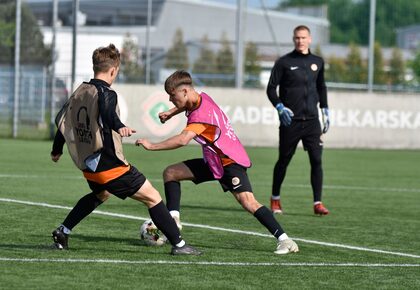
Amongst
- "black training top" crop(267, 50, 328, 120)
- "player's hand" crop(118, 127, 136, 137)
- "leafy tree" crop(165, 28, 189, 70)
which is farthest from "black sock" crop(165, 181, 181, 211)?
"leafy tree" crop(165, 28, 189, 70)

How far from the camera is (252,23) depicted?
77750mm

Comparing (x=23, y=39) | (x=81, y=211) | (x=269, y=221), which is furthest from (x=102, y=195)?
(x=23, y=39)

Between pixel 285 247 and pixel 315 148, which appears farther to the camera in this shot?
pixel 315 148

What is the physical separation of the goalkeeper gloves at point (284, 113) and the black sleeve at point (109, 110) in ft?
15.3

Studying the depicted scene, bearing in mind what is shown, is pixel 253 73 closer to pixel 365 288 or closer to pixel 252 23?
pixel 252 23

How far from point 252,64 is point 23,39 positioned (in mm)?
19487

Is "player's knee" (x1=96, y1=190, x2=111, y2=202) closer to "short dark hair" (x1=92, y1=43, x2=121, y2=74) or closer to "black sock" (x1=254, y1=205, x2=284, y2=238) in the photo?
"short dark hair" (x1=92, y1=43, x2=121, y2=74)

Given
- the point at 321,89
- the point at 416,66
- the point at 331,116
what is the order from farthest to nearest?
1. the point at 416,66
2. the point at 331,116
3. the point at 321,89

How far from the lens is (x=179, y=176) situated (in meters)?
9.92

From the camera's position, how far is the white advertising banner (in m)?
28.7

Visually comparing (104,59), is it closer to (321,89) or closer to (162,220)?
(162,220)

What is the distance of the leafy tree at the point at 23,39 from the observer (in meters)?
32.4

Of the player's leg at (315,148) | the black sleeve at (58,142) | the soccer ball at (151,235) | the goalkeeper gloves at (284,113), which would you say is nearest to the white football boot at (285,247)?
the soccer ball at (151,235)

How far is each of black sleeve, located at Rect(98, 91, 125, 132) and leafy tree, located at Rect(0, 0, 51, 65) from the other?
2439cm
